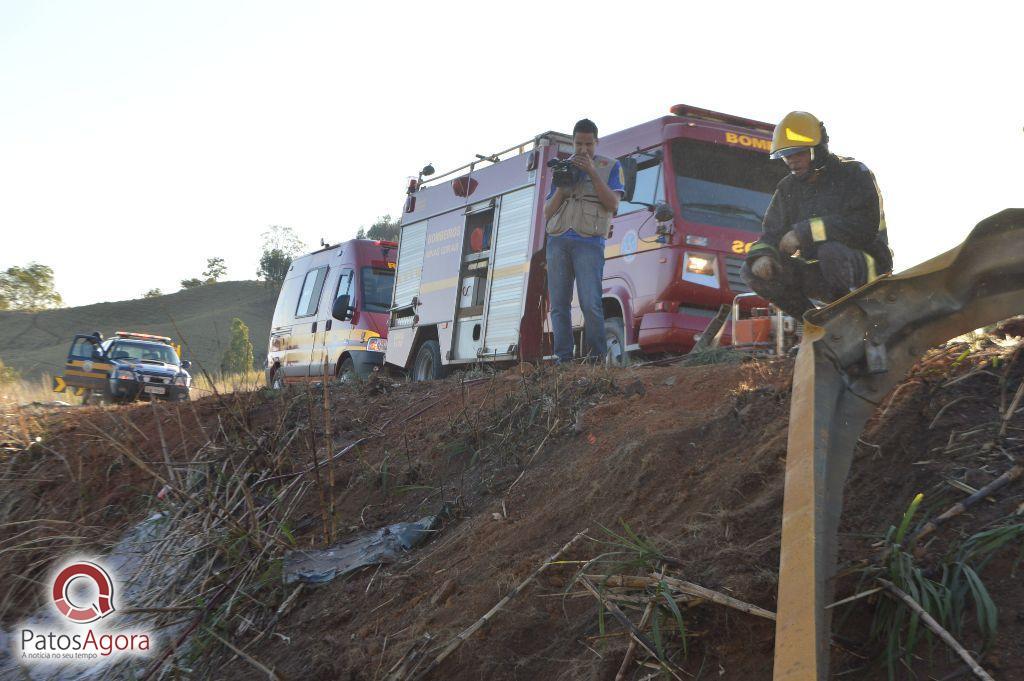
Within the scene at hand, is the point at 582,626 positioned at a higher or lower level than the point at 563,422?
lower

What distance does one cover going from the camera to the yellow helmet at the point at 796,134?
4.98 metres

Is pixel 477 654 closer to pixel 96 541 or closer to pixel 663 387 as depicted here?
pixel 663 387

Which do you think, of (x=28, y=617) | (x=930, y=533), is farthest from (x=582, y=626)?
(x=28, y=617)

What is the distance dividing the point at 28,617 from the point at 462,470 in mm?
2886

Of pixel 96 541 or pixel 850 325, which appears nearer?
pixel 850 325

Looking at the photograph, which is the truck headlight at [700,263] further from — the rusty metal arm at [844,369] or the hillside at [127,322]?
the hillside at [127,322]

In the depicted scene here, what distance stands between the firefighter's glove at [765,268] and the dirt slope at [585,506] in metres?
0.49

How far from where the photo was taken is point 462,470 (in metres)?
5.33

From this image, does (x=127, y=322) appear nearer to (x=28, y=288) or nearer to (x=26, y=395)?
(x=28, y=288)

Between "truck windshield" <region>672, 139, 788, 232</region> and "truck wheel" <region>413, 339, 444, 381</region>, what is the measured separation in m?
4.35

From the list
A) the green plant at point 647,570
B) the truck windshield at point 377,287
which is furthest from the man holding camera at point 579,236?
the truck windshield at point 377,287

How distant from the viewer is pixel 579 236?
755cm

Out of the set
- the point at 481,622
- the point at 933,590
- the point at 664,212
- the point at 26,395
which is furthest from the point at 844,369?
the point at 26,395

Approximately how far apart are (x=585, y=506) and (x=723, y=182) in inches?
233
